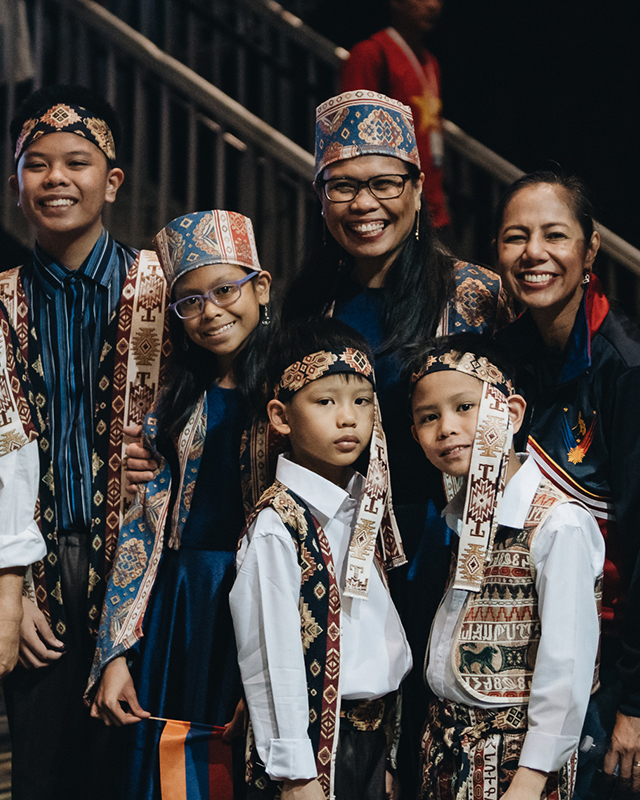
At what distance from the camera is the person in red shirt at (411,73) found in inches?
156

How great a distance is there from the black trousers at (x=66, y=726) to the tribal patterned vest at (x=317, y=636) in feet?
1.82

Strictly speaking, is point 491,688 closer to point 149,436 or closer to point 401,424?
point 401,424

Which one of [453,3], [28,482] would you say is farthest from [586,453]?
[453,3]

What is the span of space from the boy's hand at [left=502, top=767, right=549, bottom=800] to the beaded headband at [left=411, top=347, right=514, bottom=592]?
330mm

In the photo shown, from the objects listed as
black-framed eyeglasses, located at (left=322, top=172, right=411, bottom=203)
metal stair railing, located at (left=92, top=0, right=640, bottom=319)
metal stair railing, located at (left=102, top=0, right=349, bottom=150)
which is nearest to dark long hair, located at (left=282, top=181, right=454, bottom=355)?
black-framed eyeglasses, located at (left=322, top=172, right=411, bottom=203)

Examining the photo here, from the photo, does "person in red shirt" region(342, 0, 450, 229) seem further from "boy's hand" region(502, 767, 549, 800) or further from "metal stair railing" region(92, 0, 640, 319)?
"boy's hand" region(502, 767, 549, 800)

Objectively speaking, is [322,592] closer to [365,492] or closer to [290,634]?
[290,634]

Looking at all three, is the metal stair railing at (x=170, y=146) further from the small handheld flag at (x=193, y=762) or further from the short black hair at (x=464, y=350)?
the small handheld flag at (x=193, y=762)

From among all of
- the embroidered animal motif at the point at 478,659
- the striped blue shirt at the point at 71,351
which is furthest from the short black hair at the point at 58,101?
the embroidered animal motif at the point at 478,659

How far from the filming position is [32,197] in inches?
91.6

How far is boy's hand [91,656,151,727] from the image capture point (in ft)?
6.82

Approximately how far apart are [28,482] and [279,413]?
601mm

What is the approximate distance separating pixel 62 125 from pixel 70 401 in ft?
2.16

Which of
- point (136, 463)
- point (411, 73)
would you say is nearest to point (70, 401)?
point (136, 463)
